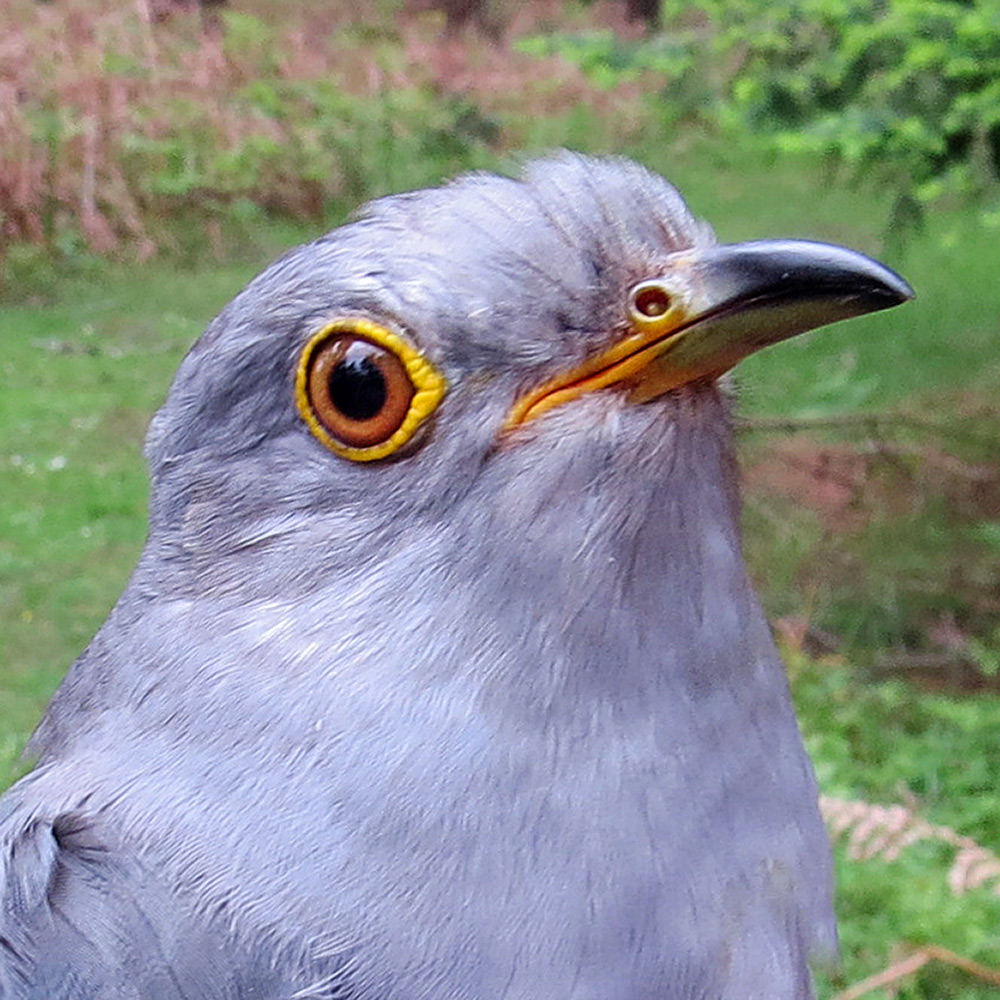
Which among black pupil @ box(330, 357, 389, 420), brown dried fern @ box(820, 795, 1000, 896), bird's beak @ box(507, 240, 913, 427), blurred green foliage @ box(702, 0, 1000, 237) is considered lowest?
brown dried fern @ box(820, 795, 1000, 896)

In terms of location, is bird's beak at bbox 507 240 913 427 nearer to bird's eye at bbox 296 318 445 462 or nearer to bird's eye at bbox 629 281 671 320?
bird's eye at bbox 629 281 671 320

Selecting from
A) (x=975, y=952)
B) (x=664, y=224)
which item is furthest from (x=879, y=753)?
(x=664, y=224)

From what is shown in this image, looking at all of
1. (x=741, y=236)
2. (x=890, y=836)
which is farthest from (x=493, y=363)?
(x=741, y=236)

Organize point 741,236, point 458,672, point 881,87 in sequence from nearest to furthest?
point 458,672
point 881,87
point 741,236

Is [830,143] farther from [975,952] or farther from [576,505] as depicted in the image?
[576,505]

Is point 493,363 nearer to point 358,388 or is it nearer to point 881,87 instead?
point 358,388

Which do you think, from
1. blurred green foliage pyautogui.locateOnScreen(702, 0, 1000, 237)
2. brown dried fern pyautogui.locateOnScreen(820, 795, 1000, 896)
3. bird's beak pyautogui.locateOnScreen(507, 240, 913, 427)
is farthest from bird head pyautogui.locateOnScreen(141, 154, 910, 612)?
blurred green foliage pyautogui.locateOnScreen(702, 0, 1000, 237)

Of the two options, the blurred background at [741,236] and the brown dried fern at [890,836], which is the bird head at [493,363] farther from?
the brown dried fern at [890,836]
